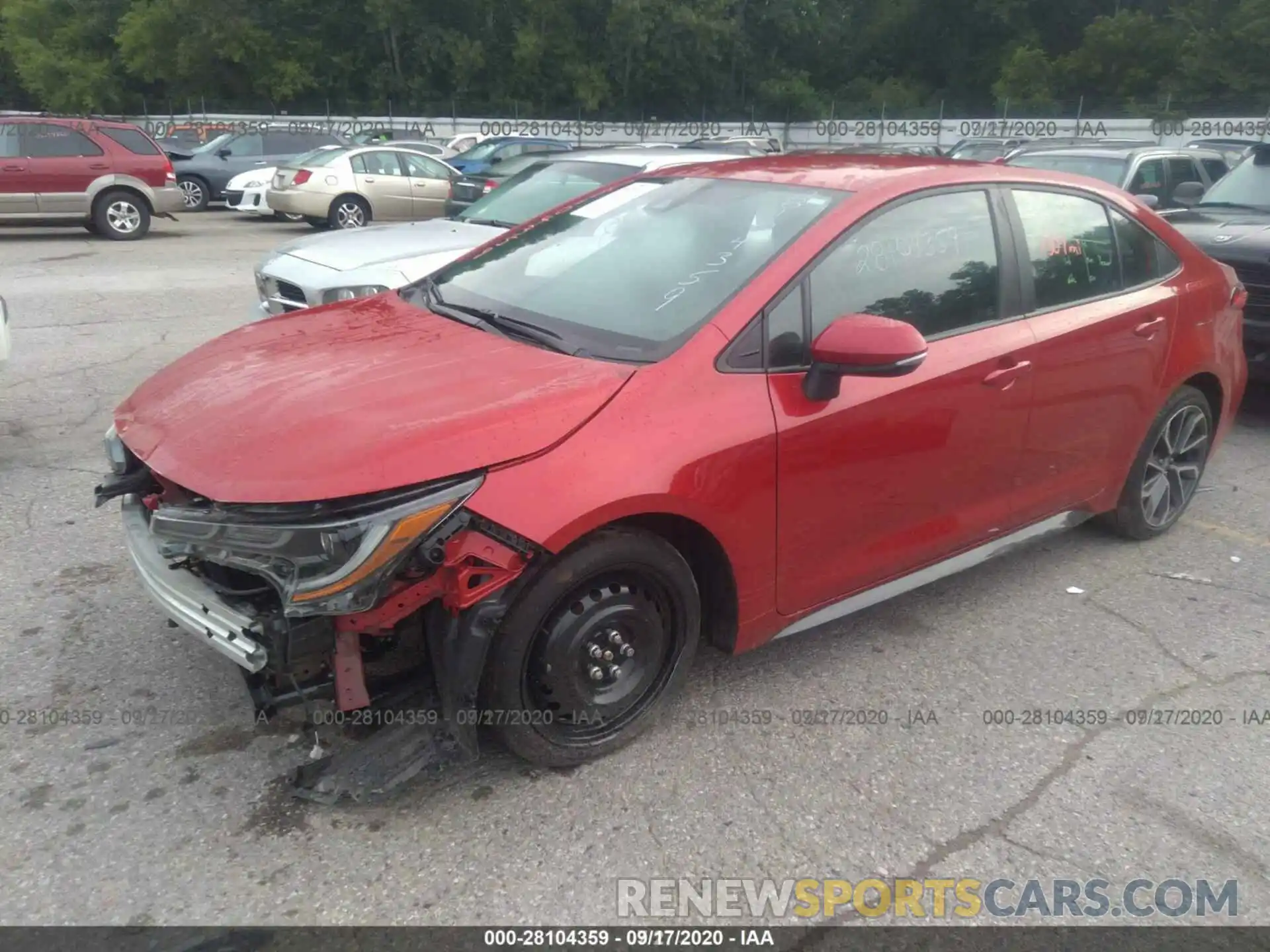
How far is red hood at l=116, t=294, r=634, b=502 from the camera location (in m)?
2.52

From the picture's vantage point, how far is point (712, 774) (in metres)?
3.00

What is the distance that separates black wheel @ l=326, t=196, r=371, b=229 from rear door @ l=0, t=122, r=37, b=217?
4057mm

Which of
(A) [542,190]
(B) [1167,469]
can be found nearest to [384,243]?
(A) [542,190]

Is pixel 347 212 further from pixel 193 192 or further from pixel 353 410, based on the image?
pixel 353 410

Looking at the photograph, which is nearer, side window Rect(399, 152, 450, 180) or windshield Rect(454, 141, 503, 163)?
side window Rect(399, 152, 450, 180)

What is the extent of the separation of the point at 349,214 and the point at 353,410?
47.0ft

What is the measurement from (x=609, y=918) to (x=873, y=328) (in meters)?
1.80

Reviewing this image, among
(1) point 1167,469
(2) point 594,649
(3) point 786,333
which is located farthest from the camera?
(1) point 1167,469

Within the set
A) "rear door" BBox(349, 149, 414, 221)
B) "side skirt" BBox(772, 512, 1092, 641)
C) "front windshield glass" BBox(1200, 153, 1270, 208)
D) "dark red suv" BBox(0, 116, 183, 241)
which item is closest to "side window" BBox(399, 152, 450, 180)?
"rear door" BBox(349, 149, 414, 221)

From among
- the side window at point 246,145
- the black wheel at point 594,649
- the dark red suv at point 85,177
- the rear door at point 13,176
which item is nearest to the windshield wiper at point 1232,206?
the black wheel at point 594,649

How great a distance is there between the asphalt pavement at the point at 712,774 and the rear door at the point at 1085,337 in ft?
1.95

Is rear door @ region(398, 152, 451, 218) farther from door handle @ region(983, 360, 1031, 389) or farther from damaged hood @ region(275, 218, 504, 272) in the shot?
door handle @ region(983, 360, 1031, 389)

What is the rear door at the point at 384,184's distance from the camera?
1599 cm

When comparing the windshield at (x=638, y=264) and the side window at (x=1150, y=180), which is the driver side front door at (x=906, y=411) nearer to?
the windshield at (x=638, y=264)
